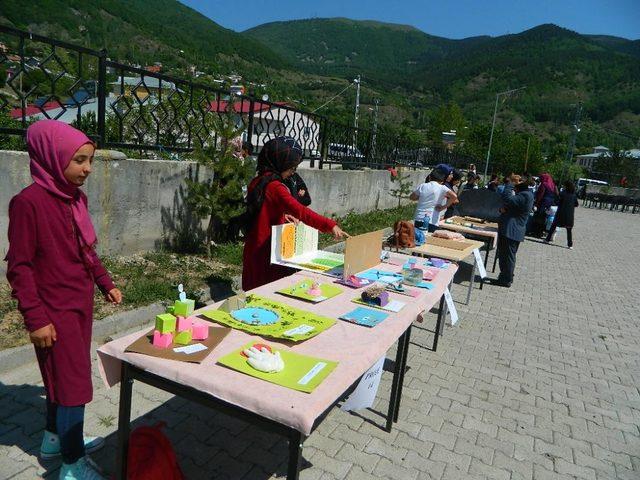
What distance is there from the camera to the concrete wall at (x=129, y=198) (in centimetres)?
405

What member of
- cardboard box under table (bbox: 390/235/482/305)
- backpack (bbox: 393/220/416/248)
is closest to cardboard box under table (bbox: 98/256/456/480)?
backpack (bbox: 393/220/416/248)

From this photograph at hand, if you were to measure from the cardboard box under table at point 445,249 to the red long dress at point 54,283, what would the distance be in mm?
3984

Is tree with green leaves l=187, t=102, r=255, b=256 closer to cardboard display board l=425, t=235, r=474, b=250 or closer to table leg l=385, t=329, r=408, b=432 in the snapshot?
cardboard display board l=425, t=235, r=474, b=250

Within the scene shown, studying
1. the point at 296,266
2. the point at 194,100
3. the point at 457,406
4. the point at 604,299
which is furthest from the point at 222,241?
the point at 604,299

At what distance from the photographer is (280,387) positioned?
5.69ft

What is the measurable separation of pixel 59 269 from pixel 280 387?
1.11 metres

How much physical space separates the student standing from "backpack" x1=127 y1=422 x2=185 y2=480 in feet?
18.5

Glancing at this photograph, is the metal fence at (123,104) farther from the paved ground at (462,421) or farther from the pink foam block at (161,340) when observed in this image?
the pink foam block at (161,340)

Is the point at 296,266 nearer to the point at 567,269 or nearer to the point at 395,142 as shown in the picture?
the point at 567,269

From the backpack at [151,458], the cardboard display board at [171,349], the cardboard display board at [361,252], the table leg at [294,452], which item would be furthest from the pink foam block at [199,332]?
the cardboard display board at [361,252]

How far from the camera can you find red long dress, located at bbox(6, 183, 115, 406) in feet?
6.39

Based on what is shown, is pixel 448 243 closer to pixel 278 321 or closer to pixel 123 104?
pixel 278 321

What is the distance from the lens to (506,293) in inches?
293

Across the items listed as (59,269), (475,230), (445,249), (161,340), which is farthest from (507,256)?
(59,269)
